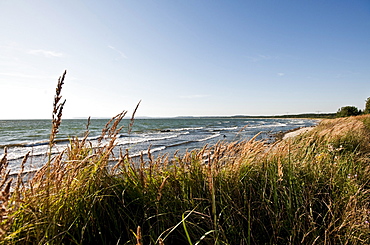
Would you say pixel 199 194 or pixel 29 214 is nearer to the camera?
pixel 29 214

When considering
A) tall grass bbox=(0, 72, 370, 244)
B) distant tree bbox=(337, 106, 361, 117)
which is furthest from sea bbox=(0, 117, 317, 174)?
distant tree bbox=(337, 106, 361, 117)

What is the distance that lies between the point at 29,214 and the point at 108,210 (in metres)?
0.62

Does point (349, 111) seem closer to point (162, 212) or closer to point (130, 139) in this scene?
point (130, 139)

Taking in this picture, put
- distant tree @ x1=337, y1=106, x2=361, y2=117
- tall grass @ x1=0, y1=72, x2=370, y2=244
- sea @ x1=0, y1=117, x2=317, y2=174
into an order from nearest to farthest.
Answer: tall grass @ x1=0, y1=72, x2=370, y2=244 < sea @ x1=0, y1=117, x2=317, y2=174 < distant tree @ x1=337, y1=106, x2=361, y2=117

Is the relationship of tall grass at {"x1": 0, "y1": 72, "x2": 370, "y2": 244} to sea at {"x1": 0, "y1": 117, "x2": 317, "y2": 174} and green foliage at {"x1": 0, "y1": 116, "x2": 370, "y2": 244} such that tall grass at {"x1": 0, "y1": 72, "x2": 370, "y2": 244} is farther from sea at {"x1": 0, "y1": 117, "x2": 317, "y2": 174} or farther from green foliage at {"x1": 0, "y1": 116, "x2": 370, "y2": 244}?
sea at {"x1": 0, "y1": 117, "x2": 317, "y2": 174}

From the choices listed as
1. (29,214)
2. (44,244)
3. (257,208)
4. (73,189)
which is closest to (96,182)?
(73,189)

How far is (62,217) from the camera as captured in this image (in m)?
1.64

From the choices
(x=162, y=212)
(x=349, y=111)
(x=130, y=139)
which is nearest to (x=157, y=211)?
(x=162, y=212)

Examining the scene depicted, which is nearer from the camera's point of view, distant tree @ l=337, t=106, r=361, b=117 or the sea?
the sea

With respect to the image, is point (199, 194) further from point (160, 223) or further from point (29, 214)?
point (29, 214)

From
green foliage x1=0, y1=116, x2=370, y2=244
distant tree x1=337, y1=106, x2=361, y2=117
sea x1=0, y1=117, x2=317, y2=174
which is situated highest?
distant tree x1=337, y1=106, x2=361, y2=117

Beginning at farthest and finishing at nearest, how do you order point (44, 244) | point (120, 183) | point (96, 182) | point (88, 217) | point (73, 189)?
1. point (120, 183)
2. point (96, 182)
3. point (73, 189)
4. point (88, 217)
5. point (44, 244)

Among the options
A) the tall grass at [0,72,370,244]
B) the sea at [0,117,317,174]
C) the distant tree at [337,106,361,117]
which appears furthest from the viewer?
the distant tree at [337,106,361,117]

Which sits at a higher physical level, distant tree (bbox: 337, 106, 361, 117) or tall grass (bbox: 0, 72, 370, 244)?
distant tree (bbox: 337, 106, 361, 117)
